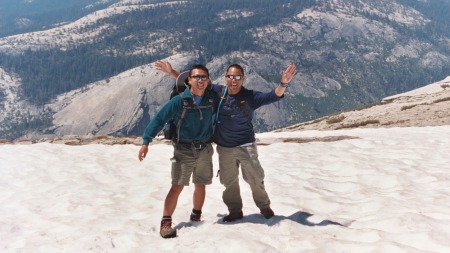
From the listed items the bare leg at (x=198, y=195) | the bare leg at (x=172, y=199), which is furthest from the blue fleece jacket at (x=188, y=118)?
the bare leg at (x=198, y=195)

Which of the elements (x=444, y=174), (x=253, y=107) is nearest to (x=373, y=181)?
(x=444, y=174)

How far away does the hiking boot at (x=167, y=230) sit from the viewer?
28.2 feet

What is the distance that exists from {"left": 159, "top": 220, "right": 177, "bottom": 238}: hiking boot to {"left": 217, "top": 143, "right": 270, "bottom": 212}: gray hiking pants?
151 cm

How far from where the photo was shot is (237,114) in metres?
8.70

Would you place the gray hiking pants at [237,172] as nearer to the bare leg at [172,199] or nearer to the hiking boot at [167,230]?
the bare leg at [172,199]

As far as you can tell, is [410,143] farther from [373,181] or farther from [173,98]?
[173,98]

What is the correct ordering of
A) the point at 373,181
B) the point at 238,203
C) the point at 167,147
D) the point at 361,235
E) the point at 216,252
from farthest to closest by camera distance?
the point at 167,147 < the point at 373,181 < the point at 238,203 < the point at 361,235 < the point at 216,252

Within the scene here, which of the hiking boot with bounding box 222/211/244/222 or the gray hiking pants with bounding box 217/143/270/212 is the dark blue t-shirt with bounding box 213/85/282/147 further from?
the hiking boot with bounding box 222/211/244/222

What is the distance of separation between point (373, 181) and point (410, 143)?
7.03 m

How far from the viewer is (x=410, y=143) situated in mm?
18875

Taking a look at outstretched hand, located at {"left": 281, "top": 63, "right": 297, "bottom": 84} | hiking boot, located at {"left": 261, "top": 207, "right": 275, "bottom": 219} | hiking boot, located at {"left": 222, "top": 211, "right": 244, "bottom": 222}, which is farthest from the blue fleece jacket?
hiking boot, located at {"left": 261, "top": 207, "right": 275, "bottom": 219}

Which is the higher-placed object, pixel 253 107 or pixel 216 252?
pixel 253 107

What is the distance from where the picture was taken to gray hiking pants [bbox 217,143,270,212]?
8.80 metres

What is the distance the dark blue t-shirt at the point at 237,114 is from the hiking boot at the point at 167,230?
2.18 metres
